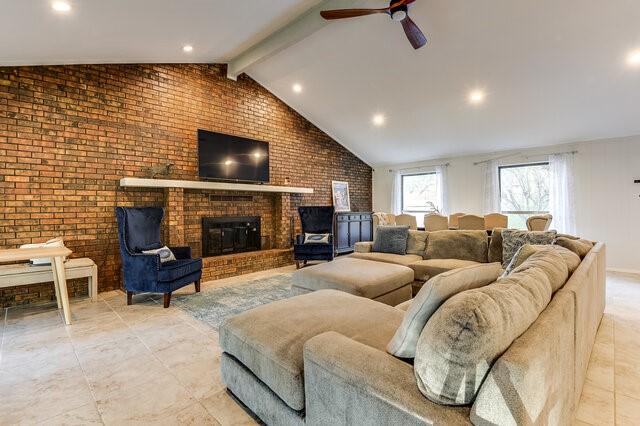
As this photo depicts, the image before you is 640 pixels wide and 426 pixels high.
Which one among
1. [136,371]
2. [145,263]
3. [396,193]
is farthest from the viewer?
[396,193]

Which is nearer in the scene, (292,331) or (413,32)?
(292,331)

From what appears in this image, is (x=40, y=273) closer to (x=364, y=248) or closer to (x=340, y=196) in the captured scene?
(x=364, y=248)

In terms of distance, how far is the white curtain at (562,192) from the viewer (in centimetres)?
531

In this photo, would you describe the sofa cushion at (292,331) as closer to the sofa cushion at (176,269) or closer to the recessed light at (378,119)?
the sofa cushion at (176,269)

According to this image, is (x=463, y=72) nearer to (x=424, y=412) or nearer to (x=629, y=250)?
(x=629, y=250)

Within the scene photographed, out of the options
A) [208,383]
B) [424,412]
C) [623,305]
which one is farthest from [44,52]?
[623,305]

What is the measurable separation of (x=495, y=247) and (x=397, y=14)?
2.71 meters

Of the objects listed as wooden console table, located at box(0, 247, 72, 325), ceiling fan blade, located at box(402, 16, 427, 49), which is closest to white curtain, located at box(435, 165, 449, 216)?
ceiling fan blade, located at box(402, 16, 427, 49)

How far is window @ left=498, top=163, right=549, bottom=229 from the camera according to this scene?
5781mm

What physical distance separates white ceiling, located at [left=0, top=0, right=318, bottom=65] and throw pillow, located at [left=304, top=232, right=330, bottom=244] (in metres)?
3.12

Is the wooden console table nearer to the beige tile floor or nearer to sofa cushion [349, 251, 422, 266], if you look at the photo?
the beige tile floor

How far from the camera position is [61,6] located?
2.59 metres

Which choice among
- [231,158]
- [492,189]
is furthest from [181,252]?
[492,189]

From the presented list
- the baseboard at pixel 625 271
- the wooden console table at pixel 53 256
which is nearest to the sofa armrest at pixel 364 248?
the wooden console table at pixel 53 256
